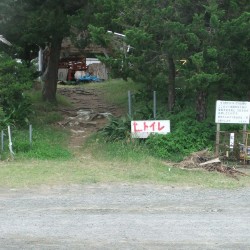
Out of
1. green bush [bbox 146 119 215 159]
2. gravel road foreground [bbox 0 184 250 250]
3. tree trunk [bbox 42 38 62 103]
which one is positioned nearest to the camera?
gravel road foreground [bbox 0 184 250 250]

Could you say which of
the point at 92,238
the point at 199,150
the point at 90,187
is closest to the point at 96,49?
the point at 199,150

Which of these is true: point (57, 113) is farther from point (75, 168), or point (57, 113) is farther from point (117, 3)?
point (75, 168)

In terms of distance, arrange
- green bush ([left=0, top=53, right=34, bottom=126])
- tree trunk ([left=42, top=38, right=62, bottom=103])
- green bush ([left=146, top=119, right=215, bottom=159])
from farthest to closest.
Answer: tree trunk ([left=42, top=38, right=62, bottom=103])
green bush ([left=0, top=53, right=34, bottom=126])
green bush ([left=146, top=119, right=215, bottom=159])

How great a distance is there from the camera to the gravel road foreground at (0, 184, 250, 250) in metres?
6.66

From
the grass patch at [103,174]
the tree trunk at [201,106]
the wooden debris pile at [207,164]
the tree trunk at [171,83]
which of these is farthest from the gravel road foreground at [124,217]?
the tree trunk at [171,83]

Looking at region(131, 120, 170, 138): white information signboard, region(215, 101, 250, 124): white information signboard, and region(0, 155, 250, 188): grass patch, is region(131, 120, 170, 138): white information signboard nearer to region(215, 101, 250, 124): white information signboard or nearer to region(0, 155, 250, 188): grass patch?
region(0, 155, 250, 188): grass patch

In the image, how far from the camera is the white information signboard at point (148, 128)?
13914 mm

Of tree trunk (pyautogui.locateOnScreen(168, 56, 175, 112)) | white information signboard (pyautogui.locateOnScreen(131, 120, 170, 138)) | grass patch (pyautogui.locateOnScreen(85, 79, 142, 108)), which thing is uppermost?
tree trunk (pyautogui.locateOnScreen(168, 56, 175, 112))

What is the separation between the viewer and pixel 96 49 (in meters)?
29.7

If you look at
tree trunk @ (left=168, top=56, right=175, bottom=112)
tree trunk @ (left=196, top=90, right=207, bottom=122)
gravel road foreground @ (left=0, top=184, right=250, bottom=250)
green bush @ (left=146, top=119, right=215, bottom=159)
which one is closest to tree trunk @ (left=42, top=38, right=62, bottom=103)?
tree trunk @ (left=168, top=56, right=175, bottom=112)

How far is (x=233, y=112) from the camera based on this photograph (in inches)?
527

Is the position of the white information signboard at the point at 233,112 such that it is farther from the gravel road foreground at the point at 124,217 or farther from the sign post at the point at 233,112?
the gravel road foreground at the point at 124,217

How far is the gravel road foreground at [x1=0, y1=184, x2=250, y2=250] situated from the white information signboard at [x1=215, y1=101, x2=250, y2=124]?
3.28 m

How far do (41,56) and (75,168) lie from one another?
16.3m
